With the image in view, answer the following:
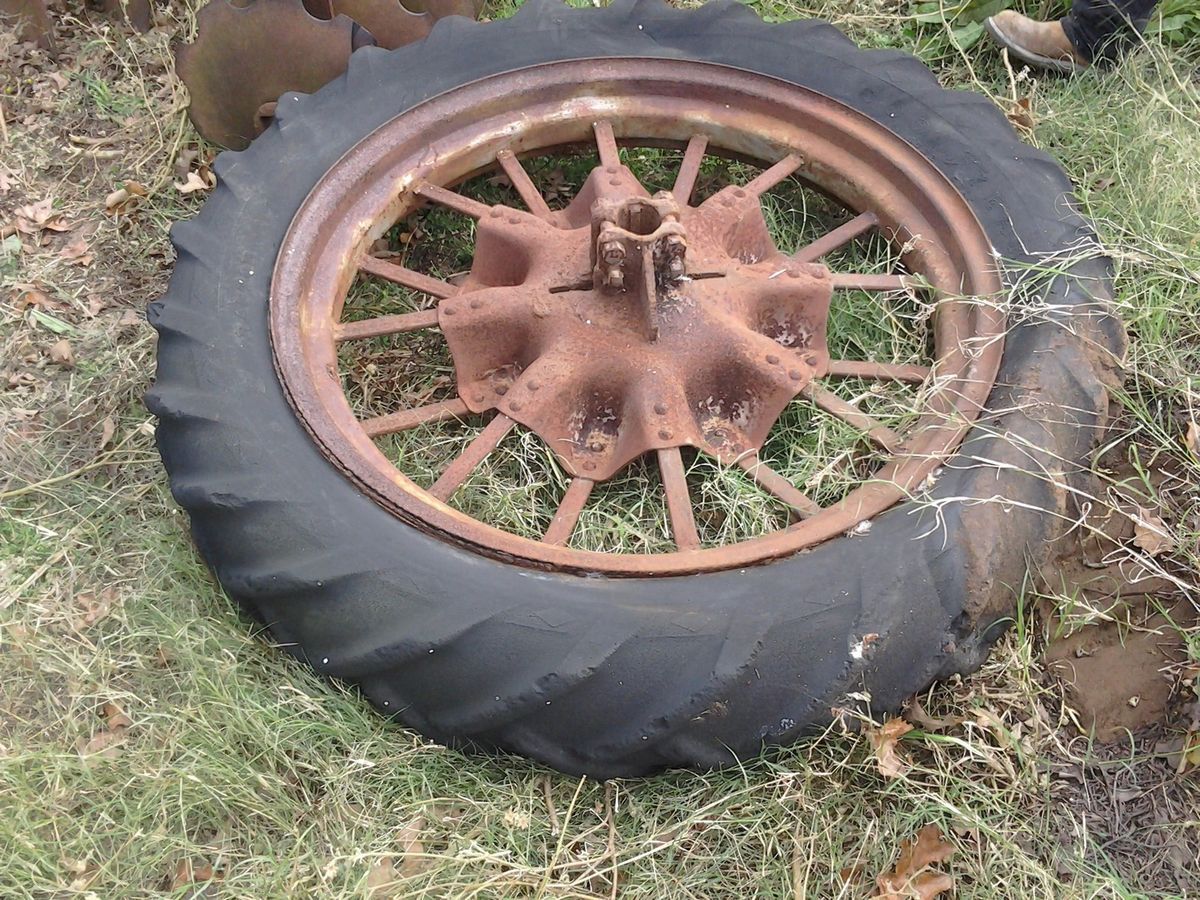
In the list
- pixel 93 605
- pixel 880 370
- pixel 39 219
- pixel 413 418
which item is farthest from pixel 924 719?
pixel 39 219

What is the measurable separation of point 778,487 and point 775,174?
958 millimetres

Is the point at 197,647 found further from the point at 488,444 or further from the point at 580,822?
the point at 580,822

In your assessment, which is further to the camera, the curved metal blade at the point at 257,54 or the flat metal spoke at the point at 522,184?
the curved metal blade at the point at 257,54

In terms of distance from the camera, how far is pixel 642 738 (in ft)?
6.74

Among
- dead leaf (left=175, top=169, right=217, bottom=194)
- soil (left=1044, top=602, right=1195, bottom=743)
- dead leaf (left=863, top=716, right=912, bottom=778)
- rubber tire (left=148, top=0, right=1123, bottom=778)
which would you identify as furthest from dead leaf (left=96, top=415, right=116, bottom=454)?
soil (left=1044, top=602, right=1195, bottom=743)

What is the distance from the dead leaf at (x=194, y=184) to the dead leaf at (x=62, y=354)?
69 centimetres

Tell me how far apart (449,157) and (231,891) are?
6.21ft

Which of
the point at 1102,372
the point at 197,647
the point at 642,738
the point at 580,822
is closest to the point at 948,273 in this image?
the point at 1102,372

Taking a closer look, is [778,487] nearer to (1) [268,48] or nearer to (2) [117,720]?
(2) [117,720]

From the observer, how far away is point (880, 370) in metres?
2.60

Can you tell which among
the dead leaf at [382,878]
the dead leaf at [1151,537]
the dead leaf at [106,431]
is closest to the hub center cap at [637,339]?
the dead leaf at [1151,537]

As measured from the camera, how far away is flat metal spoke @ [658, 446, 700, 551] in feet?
7.55

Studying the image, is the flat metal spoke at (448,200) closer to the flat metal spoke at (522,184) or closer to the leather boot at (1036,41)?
the flat metal spoke at (522,184)

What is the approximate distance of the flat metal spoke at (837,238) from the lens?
2766 millimetres
